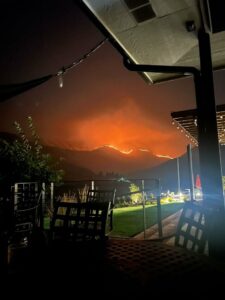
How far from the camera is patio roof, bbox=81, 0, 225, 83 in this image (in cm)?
264

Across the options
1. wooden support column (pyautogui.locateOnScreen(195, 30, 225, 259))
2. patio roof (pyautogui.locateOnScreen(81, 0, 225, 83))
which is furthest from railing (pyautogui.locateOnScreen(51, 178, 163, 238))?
patio roof (pyautogui.locateOnScreen(81, 0, 225, 83))

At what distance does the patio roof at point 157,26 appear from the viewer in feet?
8.65

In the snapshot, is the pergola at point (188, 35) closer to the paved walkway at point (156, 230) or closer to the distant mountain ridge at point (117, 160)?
the paved walkway at point (156, 230)

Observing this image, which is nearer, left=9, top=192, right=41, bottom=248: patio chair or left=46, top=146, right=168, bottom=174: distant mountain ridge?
left=9, top=192, right=41, bottom=248: patio chair

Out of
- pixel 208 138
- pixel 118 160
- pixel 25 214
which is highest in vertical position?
pixel 118 160

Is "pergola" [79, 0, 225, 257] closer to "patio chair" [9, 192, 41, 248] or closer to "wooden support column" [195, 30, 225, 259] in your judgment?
"wooden support column" [195, 30, 225, 259]

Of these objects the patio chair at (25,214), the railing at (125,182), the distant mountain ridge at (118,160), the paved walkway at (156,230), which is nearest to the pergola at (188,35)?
the railing at (125,182)

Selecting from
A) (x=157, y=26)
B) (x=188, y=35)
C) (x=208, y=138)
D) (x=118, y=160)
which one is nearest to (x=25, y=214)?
(x=208, y=138)

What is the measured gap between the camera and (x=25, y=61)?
10.9m

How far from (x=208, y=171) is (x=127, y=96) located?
14215mm

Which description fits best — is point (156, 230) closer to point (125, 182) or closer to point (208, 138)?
point (125, 182)

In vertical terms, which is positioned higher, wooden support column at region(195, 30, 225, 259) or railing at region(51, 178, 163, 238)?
wooden support column at region(195, 30, 225, 259)

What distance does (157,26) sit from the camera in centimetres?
298

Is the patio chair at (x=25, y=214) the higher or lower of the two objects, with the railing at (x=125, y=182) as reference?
lower
